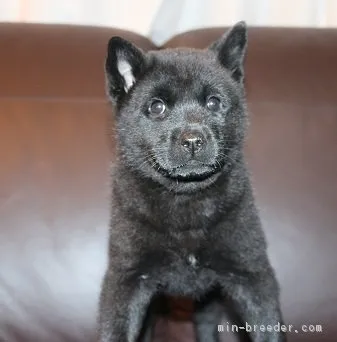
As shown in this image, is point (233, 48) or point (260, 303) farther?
point (233, 48)

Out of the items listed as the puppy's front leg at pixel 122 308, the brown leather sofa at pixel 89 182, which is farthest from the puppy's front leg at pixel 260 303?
the brown leather sofa at pixel 89 182

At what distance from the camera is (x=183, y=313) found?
1.71 meters

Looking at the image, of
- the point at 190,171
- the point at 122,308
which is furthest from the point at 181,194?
the point at 122,308

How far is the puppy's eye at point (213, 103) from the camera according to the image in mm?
1361

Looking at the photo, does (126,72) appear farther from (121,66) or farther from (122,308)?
(122,308)

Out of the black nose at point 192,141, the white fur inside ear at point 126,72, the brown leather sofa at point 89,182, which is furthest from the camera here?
the brown leather sofa at point 89,182

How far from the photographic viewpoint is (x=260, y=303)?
133 cm

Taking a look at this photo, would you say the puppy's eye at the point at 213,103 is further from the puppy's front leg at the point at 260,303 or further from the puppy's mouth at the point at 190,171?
the puppy's front leg at the point at 260,303

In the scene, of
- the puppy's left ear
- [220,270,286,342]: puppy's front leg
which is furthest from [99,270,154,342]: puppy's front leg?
the puppy's left ear

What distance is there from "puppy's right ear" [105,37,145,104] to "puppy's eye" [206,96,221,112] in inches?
5.9

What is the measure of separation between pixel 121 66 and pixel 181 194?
29 centimetres

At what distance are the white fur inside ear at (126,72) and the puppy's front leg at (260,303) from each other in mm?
437

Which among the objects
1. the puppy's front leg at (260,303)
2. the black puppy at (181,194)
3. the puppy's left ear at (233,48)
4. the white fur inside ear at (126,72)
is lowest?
the puppy's front leg at (260,303)

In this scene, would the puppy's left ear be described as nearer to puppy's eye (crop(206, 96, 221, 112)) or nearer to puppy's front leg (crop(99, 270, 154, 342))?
puppy's eye (crop(206, 96, 221, 112))
